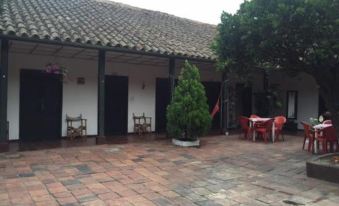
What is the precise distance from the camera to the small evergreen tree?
9180 mm

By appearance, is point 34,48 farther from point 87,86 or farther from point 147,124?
point 147,124

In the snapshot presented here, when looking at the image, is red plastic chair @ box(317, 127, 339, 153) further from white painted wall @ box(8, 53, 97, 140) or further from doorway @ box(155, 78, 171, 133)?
white painted wall @ box(8, 53, 97, 140)

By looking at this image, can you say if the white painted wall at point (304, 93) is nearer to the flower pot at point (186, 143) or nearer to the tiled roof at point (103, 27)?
the tiled roof at point (103, 27)

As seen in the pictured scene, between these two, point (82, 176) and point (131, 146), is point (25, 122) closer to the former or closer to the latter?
point (131, 146)

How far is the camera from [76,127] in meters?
10.6

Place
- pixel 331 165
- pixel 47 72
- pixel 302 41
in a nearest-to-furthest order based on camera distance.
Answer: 1. pixel 302 41
2. pixel 331 165
3. pixel 47 72

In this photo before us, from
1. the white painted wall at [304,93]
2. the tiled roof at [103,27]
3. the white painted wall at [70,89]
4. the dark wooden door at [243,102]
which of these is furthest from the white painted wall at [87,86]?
the white painted wall at [304,93]

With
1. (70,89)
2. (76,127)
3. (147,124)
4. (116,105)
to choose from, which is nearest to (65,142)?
(76,127)

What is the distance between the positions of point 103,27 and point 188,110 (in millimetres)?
3772

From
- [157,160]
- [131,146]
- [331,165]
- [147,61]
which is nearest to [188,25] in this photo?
[147,61]

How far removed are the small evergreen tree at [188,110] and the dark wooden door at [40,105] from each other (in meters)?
3.62

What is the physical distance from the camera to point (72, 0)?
41.7 feet

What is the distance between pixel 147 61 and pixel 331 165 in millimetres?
6946

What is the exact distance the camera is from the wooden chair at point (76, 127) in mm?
10133
